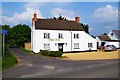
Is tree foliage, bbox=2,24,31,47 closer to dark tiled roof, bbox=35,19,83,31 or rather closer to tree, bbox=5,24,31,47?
tree, bbox=5,24,31,47

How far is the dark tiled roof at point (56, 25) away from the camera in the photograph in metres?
50.3

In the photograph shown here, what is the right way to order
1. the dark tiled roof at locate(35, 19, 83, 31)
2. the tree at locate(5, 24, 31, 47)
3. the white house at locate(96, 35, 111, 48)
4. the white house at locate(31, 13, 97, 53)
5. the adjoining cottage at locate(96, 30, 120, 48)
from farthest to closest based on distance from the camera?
the tree at locate(5, 24, 31, 47), the white house at locate(96, 35, 111, 48), the adjoining cottage at locate(96, 30, 120, 48), the dark tiled roof at locate(35, 19, 83, 31), the white house at locate(31, 13, 97, 53)

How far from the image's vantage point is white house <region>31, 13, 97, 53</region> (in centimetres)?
4902

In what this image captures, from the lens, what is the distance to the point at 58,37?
51438 millimetres

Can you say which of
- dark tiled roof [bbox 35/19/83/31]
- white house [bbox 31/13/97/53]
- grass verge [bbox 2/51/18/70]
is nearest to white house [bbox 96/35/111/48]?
white house [bbox 31/13/97/53]

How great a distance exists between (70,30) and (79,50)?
5.22m

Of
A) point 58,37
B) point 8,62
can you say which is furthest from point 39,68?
point 58,37

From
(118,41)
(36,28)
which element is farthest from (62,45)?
(118,41)

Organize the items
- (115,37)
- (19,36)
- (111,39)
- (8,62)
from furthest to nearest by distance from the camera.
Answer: (19,36) < (111,39) < (115,37) < (8,62)

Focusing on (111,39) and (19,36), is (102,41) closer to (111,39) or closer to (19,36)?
(111,39)

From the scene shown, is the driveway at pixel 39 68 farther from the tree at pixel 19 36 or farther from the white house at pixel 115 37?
the tree at pixel 19 36

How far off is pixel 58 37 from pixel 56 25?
9.63 feet

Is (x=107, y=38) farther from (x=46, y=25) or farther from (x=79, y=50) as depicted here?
(x=46, y=25)

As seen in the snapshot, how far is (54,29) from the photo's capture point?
51062 mm
